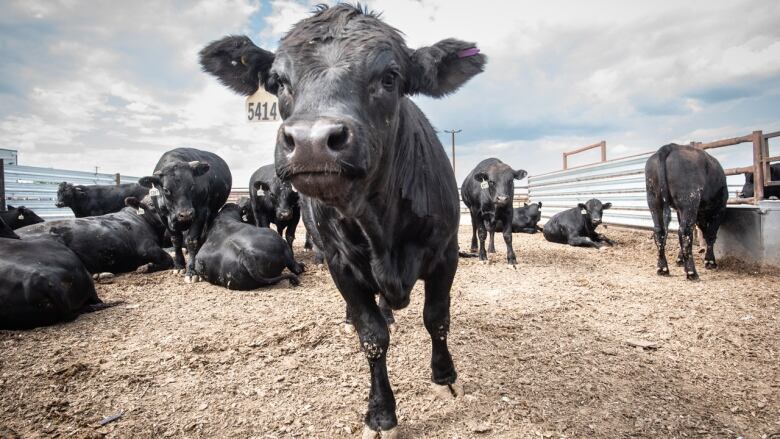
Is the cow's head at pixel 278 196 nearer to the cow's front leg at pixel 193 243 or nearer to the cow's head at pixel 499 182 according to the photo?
the cow's front leg at pixel 193 243

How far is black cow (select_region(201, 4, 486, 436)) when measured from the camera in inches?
62.1

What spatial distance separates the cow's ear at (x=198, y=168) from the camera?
22.7ft

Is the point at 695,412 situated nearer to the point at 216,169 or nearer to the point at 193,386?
the point at 193,386

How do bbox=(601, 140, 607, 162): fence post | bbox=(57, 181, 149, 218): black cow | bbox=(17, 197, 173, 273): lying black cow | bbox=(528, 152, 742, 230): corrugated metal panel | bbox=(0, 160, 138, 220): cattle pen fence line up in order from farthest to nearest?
1. bbox=(601, 140, 607, 162): fence post
2. bbox=(0, 160, 138, 220): cattle pen fence
3. bbox=(57, 181, 149, 218): black cow
4. bbox=(528, 152, 742, 230): corrugated metal panel
5. bbox=(17, 197, 173, 273): lying black cow

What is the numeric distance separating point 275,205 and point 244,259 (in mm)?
3124

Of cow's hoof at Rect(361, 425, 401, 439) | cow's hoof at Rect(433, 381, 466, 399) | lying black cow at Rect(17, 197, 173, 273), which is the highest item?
lying black cow at Rect(17, 197, 173, 273)

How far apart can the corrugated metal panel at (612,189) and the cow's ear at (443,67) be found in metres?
9.09

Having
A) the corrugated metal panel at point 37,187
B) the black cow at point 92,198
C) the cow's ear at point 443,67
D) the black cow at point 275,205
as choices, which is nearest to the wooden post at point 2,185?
the corrugated metal panel at point 37,187

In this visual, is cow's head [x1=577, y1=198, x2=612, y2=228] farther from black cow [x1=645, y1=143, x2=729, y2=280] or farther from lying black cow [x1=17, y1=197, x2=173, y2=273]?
lying black cow [x1=17, y1=197, x2=173, y2=273]

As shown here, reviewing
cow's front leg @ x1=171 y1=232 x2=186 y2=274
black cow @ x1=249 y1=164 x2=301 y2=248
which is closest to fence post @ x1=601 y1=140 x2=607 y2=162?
black cow @ x1=249 y1=164 x2=301 y2=248

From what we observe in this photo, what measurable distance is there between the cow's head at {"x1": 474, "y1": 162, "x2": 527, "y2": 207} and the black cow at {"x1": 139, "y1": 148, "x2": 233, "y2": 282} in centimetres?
530

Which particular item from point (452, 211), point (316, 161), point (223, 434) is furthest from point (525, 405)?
point (316, 161)

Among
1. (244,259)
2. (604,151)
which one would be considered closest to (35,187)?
(244,259)

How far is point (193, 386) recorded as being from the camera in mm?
2945
